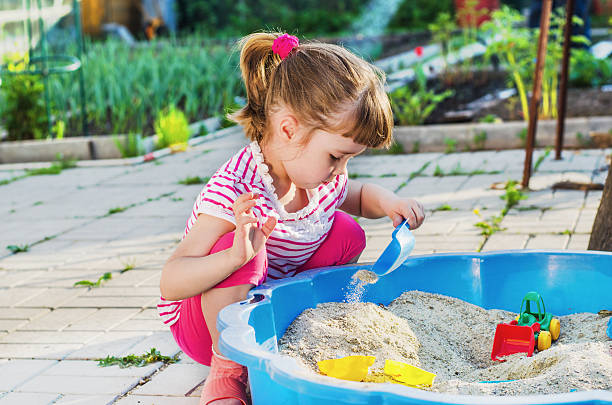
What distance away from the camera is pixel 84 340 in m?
2.45

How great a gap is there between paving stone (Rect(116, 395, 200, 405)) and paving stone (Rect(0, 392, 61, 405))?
0.19 m

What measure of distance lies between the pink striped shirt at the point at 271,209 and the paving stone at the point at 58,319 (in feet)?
2.00

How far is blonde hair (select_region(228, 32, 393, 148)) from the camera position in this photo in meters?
1.94

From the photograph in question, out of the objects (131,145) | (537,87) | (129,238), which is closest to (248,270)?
(129,238)

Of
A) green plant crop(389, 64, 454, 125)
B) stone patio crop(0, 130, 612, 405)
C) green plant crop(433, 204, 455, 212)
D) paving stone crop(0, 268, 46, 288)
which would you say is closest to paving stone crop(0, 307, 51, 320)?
stone patio crop(0, 130, 612, 405)

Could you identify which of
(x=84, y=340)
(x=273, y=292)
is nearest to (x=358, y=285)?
(x=273, y=292)

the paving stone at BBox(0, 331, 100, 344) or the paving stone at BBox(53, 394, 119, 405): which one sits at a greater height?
the paving stone at BBox(53, 394, 119, 405)

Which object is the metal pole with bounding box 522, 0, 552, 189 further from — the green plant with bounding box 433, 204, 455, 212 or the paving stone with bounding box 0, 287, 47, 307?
the paving stone with bounding box 0, 287, 47, 307

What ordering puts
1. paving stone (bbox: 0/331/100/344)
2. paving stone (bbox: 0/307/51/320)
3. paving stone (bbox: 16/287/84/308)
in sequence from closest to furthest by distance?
paving stone (bbox: 0/331/100/344)
paving stone (bbox: 0/307/51/320)
paving stone (bbox: 16/287/84/308)

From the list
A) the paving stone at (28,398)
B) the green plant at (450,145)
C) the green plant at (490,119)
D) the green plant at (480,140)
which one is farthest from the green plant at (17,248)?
the green plant at (490,119)

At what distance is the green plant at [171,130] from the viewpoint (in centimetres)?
630

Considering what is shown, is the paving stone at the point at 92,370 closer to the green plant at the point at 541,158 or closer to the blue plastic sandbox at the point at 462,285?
the blue plastic sandbox at the point at 462,285

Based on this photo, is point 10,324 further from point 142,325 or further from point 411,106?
point 411,106

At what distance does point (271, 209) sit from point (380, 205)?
0.41m
